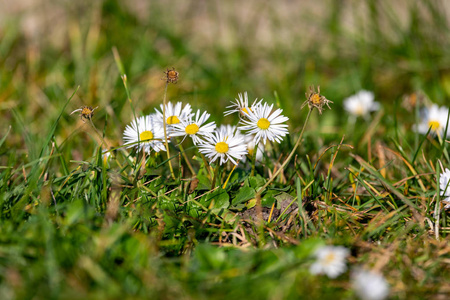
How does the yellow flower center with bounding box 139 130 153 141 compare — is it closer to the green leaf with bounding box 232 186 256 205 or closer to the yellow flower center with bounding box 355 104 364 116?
the green leaf with bounding box 232 186 256 205

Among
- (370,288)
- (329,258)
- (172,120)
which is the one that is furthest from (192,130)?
(370,288)

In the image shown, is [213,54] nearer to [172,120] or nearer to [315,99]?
[172,120]

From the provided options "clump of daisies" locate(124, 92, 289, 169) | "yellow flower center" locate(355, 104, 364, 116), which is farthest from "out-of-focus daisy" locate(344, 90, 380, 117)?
"clump of daisies" locate(124, 92, 289, 169)

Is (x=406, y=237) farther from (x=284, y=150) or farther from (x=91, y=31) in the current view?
(x=91, y=31)

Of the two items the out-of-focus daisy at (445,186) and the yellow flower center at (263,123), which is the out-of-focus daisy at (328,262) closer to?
the yellow flower center at (263,123)

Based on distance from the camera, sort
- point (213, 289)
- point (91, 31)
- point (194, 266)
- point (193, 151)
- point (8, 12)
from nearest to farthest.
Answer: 1. point (213, 289)
2. point (194, 266)
3. point (193, 151)
4. point (91, 31)
5. point (8, 12)

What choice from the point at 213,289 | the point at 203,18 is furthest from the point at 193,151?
the point at 203,18

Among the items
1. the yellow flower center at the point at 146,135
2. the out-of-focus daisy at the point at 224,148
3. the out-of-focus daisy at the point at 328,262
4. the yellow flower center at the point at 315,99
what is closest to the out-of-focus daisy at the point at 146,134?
the yellow flower center at the point at 146,135
